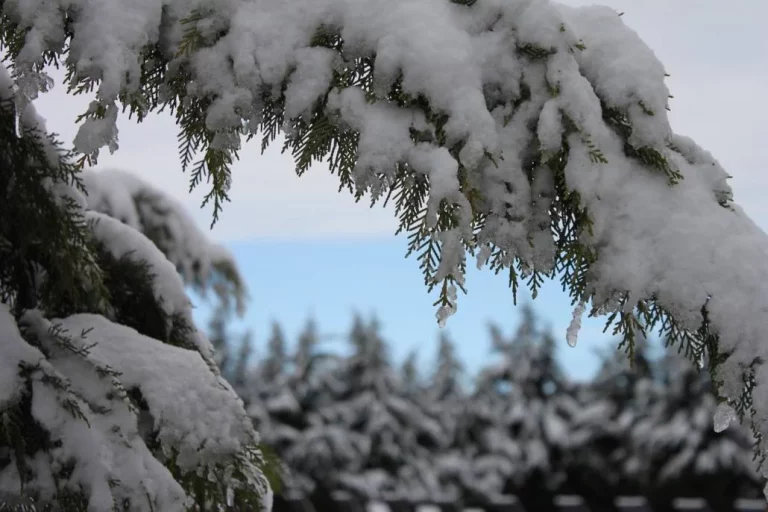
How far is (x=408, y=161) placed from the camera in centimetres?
150

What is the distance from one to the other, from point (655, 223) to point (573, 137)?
0.80 feet

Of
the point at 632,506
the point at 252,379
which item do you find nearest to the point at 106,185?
the point at 632,506

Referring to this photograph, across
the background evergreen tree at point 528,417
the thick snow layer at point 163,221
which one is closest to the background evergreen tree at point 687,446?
the background evergreen tree at point 528,417

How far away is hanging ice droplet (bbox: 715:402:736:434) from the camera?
4.98 ft

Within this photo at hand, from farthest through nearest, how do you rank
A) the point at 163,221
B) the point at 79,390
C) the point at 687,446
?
the point at 687,446, the point at 163,221, the point at 79,390

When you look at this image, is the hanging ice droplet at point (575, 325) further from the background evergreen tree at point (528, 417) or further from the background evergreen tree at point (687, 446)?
the background evergreen tree at point (528, 417)

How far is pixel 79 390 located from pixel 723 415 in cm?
150

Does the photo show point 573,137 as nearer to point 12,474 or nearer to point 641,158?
point 641,158

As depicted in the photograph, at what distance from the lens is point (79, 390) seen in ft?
6.03

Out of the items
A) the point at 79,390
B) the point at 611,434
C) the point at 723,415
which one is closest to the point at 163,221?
the point at 79,390

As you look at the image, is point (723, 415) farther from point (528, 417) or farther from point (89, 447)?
point (528, 417)

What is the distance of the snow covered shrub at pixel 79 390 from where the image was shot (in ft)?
5.69

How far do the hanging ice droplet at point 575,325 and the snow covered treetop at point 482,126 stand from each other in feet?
0.08

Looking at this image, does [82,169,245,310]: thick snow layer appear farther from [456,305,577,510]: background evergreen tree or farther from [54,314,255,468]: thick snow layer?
[456,305,577,510]: background evergreen tree
